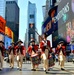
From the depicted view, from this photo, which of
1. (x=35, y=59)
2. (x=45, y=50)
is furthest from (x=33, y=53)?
(x=45, y=50)

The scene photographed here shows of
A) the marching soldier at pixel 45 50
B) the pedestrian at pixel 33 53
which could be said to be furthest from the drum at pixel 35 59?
the marching soldier at pixel 45 50

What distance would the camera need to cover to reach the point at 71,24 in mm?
58562

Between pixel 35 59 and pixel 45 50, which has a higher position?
pixel 45 50

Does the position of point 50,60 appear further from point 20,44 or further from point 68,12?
point 68,12

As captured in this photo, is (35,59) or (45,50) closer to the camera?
(45,50)

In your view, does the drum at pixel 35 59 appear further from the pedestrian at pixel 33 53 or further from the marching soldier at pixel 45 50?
the marching soldier at pixel 45 50

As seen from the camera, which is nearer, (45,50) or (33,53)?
(45,50)

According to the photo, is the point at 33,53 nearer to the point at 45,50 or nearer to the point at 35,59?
the point at 35,59

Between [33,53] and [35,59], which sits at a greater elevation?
[33,53]

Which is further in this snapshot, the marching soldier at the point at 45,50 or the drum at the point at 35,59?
the drum at the point at 35,59

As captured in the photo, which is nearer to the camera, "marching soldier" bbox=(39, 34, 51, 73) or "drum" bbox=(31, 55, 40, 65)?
"marching soldier" bbox=(39, 34, 51, 73)

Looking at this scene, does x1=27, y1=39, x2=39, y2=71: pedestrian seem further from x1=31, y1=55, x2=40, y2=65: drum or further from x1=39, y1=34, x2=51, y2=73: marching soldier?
x1=39, y1=34, x2=51, y2=73: marching soldier

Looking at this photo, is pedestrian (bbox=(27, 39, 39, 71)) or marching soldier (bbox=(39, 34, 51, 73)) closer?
marching soldier (bbox=(39, 34, 51, 73))

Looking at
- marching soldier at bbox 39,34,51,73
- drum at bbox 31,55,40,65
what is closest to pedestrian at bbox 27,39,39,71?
drum at bbox 31,55,40,65
